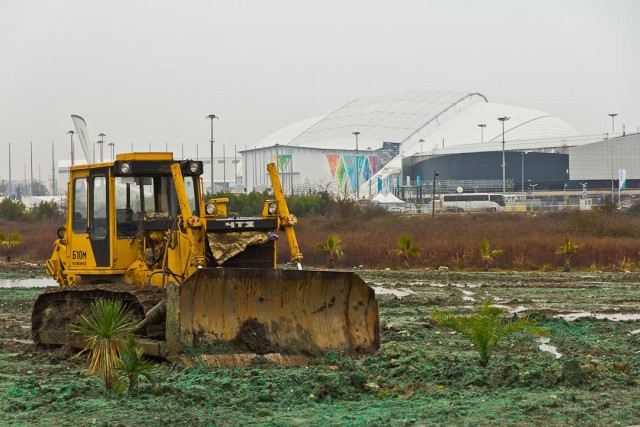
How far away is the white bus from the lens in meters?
91.9

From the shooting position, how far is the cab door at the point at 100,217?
14.3 meters

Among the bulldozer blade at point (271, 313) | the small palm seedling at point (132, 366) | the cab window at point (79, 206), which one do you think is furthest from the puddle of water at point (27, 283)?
the small palm seedling at point (132, 366)

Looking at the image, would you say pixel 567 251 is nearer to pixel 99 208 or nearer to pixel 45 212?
pixel 99 208

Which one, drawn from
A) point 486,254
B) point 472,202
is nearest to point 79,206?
point 486,254

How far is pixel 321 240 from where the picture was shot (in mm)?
42000

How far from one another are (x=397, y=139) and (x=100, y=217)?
451 feet

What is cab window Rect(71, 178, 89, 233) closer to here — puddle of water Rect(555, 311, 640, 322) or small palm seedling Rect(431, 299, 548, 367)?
small palm seedling Rect(431, 299, 548, 367)

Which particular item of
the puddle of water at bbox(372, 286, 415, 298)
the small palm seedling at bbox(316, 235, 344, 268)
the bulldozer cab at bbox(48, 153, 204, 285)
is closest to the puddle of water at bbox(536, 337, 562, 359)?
the bulldozer cab at bbox(48, 153, 204, 285)

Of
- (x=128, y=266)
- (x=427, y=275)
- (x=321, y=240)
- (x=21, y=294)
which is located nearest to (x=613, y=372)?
(x=128, y=266)

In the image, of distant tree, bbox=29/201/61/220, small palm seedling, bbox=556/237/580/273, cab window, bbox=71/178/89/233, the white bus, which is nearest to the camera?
cab window, bbox=71/178/89/233

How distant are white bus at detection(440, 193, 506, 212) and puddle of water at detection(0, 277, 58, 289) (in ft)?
202

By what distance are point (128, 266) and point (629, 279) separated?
59.6 ft

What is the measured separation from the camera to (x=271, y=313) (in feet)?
40.6

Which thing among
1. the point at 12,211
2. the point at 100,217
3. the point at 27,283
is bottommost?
the point at 27,283
